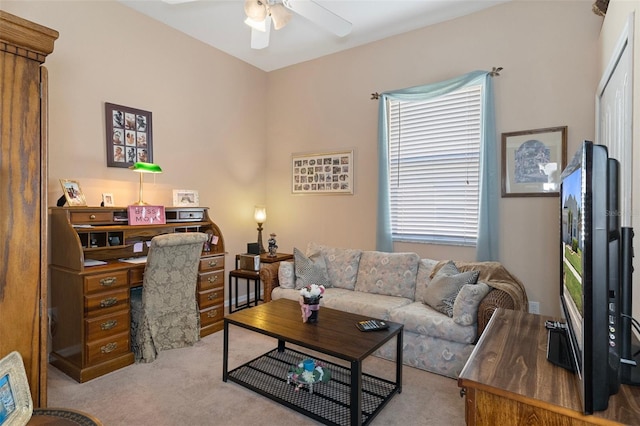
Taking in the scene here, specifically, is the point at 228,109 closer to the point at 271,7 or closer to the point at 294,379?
the point at 271,7

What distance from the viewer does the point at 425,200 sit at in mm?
3730

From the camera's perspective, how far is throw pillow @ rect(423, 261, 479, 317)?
9.13 feet

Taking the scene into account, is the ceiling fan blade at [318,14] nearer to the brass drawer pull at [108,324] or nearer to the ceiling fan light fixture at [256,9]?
the ceiling fan light fixture at [256,9]

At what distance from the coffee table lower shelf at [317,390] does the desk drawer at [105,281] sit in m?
1.13

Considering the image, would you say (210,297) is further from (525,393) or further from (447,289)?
(525,393)

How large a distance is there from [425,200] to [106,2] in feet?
11.8

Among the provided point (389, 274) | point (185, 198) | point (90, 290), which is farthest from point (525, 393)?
point (185, 198)

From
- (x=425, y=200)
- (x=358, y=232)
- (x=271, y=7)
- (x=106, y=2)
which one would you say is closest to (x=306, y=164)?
(x=358, y=232)

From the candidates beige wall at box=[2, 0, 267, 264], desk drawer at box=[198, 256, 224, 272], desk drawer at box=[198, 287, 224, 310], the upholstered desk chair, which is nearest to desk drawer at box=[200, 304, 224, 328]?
desk drawer at box=[198, 287, 224, 310]

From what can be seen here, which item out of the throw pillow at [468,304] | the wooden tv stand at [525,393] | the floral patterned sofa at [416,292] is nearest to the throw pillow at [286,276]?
the floral patterned sofa at [416,292]

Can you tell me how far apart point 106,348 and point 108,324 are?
0.58 feet

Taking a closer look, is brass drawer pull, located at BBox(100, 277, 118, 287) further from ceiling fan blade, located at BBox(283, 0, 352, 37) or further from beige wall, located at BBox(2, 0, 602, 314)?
ceiling fan blade, located at BBox(283, 0, 352, 37)

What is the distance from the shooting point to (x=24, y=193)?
54.8 inches

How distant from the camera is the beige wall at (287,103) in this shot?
2971 mm
